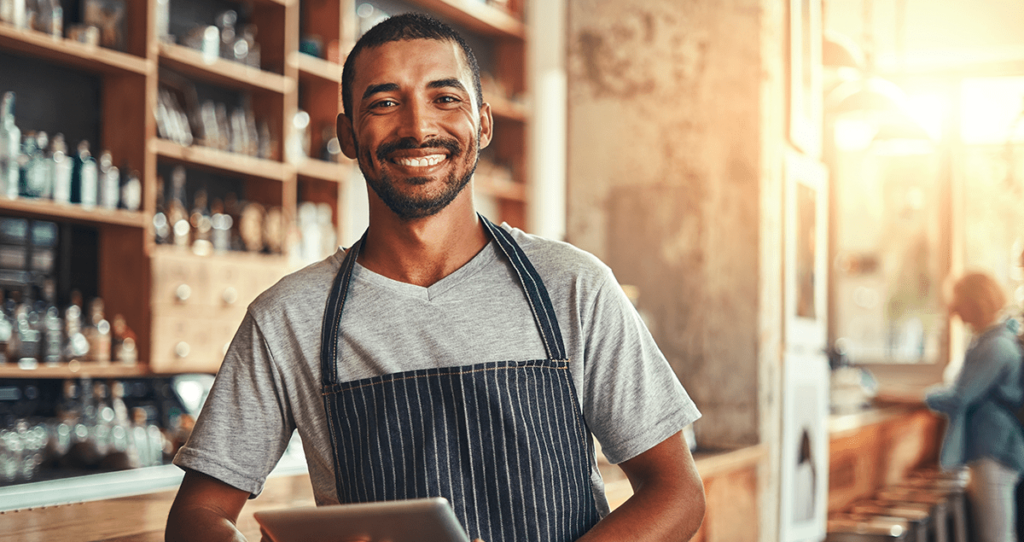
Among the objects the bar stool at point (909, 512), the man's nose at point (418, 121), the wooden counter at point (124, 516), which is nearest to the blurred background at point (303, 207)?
the bar stool at point (909, 512)

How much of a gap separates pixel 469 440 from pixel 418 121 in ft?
1.24

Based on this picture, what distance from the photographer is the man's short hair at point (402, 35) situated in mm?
1243

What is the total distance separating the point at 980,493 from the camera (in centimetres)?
494

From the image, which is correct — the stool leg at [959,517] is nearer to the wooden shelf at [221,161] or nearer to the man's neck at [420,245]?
the wooden shelf at [221,161]

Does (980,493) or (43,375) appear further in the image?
(980,493)

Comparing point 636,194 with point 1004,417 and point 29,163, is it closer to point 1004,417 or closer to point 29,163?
point 29,163

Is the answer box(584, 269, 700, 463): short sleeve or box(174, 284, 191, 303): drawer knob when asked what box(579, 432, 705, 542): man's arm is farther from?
box(174, 284, 191, 303): drawer knob

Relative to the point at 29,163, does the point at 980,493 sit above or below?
below

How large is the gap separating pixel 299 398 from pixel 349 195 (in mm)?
4132

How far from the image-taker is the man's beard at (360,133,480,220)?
122 centimetres

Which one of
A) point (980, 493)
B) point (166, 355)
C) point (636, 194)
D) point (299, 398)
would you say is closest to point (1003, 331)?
point (980, 493)

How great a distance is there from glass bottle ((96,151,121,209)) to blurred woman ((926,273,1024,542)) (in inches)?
150

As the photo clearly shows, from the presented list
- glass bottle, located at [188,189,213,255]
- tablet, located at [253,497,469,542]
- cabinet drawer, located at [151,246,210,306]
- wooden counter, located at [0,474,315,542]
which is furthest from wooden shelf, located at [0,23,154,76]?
tablet, located at [253,497,469,542]

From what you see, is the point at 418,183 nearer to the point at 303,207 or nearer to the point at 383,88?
the point at 383,88
